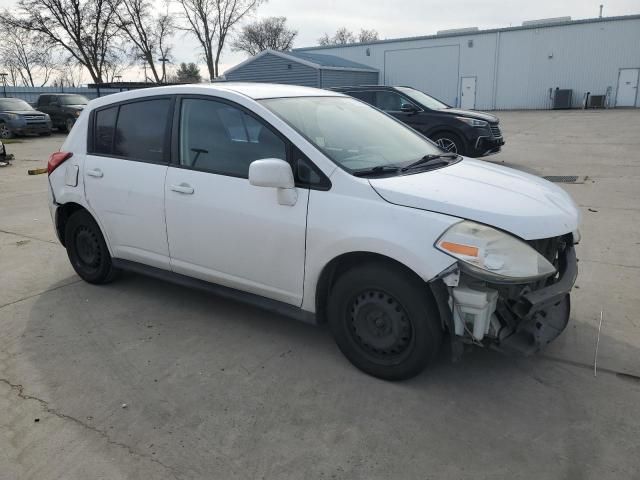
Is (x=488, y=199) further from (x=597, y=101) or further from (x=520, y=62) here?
(x=520, y=62)

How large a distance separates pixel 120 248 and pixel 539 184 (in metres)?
3.29

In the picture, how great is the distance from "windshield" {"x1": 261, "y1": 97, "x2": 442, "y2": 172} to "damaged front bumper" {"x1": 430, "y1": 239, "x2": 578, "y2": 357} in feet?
3.31

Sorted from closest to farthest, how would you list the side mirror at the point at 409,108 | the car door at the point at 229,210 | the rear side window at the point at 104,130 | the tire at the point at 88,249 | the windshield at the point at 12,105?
the car door at the point at 229,210 → the rear side window at the point at 104,130 → the tire at the point at 88,249 → the side mirror at the point at 409,108 → the windshield at the point at 12,105

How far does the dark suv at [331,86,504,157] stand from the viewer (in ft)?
34.2

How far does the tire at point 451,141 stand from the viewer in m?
10.6

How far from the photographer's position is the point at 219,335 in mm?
3777

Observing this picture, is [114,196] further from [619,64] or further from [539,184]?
[619,64]

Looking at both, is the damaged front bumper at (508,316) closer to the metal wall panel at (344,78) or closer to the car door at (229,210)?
the car door at (229,210)

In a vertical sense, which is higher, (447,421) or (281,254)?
(281,254)

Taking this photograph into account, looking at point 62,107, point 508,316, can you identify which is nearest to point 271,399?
point 508,316

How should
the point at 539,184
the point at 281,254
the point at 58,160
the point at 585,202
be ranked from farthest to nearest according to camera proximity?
the point at 585,202 < the point at 58,160 < the point at 539,184 < the point at 281,254

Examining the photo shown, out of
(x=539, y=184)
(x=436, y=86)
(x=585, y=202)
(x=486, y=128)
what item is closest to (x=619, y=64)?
(x=436, y=86)

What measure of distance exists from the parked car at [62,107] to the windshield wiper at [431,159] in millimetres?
23734

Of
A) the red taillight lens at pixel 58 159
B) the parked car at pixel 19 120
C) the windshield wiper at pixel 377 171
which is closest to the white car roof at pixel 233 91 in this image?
the red taillight lens at pixel 58 159
